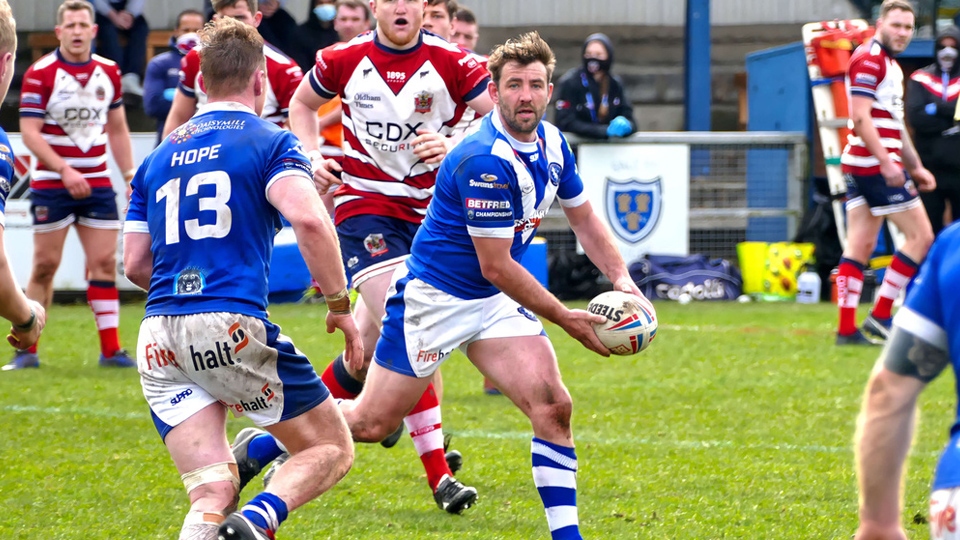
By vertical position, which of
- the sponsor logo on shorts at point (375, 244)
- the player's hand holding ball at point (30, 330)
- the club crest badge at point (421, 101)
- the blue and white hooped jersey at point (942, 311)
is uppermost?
the club crest badge at point (421, 101)

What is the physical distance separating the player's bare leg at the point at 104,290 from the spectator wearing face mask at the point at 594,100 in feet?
20.2

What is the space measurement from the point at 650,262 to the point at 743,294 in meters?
1.19

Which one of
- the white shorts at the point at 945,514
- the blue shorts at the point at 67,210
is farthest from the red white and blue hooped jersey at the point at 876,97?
the white shorts at the point at 945,514

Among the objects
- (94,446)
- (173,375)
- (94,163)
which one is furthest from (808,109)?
(173,375)

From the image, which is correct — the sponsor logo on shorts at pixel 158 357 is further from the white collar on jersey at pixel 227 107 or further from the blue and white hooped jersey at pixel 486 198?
the blue and white hooped jersey at pixel 486 198

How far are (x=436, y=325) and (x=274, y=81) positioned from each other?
3873mm

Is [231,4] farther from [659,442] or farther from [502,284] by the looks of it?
[502,284]

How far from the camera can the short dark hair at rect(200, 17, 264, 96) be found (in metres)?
4.13

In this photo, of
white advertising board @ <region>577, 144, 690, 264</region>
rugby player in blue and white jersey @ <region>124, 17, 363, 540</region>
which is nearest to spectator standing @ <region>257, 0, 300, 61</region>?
white advertising board @ <region>577, 144, 690, 264</region>

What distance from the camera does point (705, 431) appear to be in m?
Result: 7.30

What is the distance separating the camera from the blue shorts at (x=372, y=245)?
601 centimetres

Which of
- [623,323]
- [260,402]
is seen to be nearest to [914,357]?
[260,402]

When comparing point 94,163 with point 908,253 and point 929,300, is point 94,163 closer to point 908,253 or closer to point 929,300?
point 908,253

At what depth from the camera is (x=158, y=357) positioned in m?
4.05
